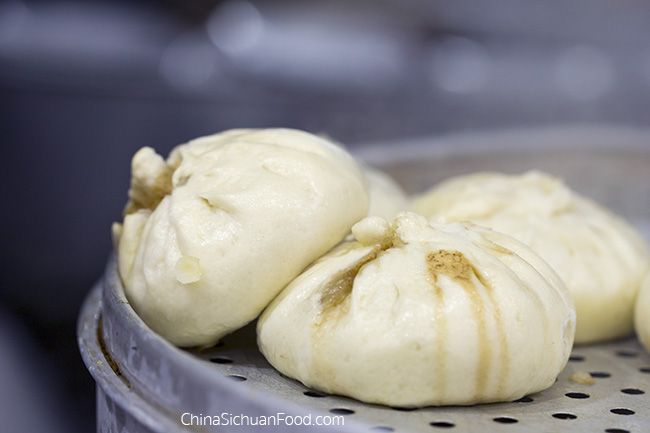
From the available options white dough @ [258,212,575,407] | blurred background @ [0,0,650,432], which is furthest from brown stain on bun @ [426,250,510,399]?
blurred background @ [0,0,650,432]

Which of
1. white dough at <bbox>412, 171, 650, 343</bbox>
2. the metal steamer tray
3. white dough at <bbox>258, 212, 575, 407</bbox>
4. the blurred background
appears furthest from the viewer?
the blurred background

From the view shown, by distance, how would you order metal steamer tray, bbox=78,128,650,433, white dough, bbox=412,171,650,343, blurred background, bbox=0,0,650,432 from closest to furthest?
metal steamer tray, bbox=78,128,650,433
white dough, bbox=412,171,650,343
blurred background, bbox=0,0,650,432

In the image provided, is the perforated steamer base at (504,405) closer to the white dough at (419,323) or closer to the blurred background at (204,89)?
the white dough at (419,323)

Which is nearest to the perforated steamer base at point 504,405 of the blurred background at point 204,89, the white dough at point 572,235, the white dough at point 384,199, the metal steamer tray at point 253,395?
the metal steamer tray at point 253,395

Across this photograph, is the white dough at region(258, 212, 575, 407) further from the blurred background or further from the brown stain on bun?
the blurred background

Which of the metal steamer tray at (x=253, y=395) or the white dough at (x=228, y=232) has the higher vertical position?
the white dough at (x=228, y=232)

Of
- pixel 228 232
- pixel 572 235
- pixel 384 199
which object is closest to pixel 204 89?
pixel 384 199

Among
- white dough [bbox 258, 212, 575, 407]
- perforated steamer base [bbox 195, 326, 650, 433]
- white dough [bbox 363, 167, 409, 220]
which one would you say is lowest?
perforated steamer base [bbox 195, 326, 650, 433]

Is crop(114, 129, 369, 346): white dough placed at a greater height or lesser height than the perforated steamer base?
greater
